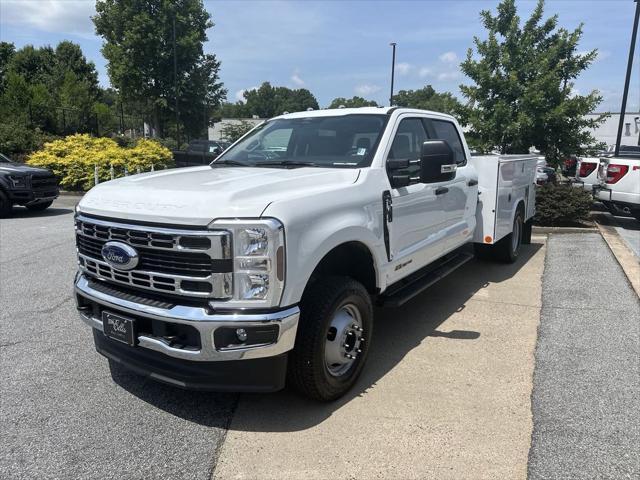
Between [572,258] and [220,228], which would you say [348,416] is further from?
[572,258]

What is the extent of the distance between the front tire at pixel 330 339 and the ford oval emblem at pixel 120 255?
41.1 inches

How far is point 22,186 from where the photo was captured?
11383 mm

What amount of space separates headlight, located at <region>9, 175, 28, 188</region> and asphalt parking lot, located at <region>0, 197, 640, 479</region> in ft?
23.5

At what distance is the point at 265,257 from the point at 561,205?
Answer: 8.86m

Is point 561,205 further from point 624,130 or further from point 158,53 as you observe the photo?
point 624,130

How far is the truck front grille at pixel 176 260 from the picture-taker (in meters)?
2.75

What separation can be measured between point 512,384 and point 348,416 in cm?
131

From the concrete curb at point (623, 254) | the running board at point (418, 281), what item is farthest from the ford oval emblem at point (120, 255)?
the concrete curb at point (623, 254)

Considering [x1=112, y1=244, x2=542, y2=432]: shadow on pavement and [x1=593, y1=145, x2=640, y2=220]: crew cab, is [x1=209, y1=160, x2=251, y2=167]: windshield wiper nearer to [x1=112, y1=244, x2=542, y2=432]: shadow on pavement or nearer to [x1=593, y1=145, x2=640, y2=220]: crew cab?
[x1=112, y1=244, x2=542, y2=432]: shadow on pavement

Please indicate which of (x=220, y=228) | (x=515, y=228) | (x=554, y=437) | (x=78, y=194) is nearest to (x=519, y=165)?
(x=515, y=228)

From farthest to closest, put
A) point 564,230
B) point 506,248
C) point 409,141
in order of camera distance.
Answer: point 564,230 → point 506,248 → point 409,141

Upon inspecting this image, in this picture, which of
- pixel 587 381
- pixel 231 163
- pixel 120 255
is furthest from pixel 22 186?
pixel 587 381

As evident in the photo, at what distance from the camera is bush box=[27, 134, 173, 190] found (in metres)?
16.1

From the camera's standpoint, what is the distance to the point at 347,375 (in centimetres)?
351
